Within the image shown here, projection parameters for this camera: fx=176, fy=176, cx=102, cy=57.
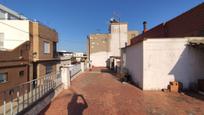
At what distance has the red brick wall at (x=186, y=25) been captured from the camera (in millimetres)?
12383

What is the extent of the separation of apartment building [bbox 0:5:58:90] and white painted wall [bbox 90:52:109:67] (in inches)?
720

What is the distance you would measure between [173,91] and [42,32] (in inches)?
573

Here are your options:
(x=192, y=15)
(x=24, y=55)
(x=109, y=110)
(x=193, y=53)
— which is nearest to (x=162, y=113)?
(x=109, y=110)

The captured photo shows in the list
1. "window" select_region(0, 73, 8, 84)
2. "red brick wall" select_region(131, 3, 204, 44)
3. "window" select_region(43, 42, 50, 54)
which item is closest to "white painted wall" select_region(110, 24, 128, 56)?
"window" select_region(43, 42, 50, 54)

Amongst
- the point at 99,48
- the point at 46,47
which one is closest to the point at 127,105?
the point at 46,47

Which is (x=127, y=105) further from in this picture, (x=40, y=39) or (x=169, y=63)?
(x=40, y=39)

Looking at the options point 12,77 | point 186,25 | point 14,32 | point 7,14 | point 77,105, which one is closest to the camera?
point 77,105

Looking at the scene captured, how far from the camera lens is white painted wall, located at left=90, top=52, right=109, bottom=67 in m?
37.8

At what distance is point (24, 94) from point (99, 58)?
3179 centimetres

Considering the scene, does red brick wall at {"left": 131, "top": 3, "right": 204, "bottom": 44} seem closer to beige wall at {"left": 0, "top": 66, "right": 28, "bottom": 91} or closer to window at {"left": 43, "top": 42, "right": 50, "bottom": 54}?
beige wall at {"left": 0, "top": 66, "right": 28, "bottom": 91}

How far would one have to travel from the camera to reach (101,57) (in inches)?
1507

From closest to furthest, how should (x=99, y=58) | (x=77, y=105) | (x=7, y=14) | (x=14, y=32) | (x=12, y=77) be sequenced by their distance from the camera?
(x=77, y=105)
(x=12, y=77)
(x=14, y=32)
(x=7, y=14)
(x=99, y=58)

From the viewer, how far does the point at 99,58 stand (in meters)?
38.2

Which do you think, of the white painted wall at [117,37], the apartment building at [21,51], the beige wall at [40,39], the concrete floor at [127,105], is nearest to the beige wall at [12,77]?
the apartment building at [21,51]
